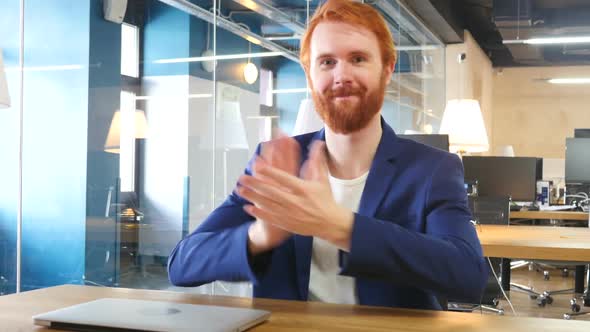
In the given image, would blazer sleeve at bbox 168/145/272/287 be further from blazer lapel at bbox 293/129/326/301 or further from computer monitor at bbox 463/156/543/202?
computer monitor at bbox 463/156/543/202

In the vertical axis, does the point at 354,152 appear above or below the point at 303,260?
above

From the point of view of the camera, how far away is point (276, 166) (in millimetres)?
1149

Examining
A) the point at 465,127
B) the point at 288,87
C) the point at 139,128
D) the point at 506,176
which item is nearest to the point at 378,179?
the point at 139,128

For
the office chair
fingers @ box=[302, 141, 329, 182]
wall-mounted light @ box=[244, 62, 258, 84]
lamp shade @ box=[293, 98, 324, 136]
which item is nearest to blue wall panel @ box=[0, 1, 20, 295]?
lamp shade @ box=[293, 98, 324, 136]

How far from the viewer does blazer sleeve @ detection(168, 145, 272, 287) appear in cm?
124

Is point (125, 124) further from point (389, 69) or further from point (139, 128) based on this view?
point (389, 69)

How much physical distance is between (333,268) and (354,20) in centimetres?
46

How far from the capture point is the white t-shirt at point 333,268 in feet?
4.33

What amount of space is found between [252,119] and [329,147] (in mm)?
3315

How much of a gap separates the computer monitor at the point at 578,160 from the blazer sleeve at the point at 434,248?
19.7 ft

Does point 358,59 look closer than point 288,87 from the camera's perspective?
Yes

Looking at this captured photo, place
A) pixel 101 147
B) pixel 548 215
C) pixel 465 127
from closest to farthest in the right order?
1. pixel 101 147
2. pixel 465 127
3. pixel 548 215

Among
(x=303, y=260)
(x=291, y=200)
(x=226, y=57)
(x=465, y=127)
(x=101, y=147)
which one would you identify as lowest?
(x=303, y=260)

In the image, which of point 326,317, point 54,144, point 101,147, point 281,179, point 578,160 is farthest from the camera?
point 578,160
